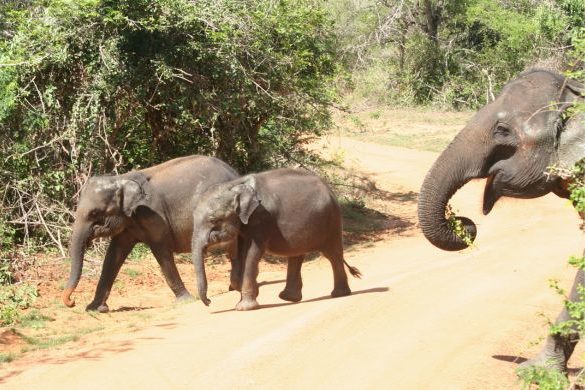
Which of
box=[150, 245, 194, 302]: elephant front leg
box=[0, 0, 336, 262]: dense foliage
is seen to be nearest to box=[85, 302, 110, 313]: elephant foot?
box=[150, 245, 194, 302]: elephant front leg

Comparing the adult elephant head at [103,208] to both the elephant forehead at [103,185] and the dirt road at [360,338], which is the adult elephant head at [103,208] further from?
the dirt road at [360,338]

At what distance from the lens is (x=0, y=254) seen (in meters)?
15.1

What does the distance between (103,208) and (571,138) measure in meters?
7.49

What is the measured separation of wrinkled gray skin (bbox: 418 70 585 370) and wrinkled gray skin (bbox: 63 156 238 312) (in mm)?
6392

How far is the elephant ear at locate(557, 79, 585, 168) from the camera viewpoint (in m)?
7.18

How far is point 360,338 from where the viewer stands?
9195 mm

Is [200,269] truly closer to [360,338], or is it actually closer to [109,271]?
[109,271]

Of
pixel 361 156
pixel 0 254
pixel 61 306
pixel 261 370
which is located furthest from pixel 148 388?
pixel 361 156

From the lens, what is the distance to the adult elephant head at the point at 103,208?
13.3m

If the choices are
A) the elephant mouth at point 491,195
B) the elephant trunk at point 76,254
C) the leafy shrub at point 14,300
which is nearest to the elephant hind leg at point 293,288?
the elephant trunk at point 76,254

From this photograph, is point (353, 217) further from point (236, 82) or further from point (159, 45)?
point (159, 45)

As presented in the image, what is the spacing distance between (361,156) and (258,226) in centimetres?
1692

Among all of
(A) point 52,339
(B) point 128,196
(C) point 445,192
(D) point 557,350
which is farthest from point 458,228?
(B) point 128,196

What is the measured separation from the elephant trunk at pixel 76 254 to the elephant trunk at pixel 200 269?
2.06 metres
